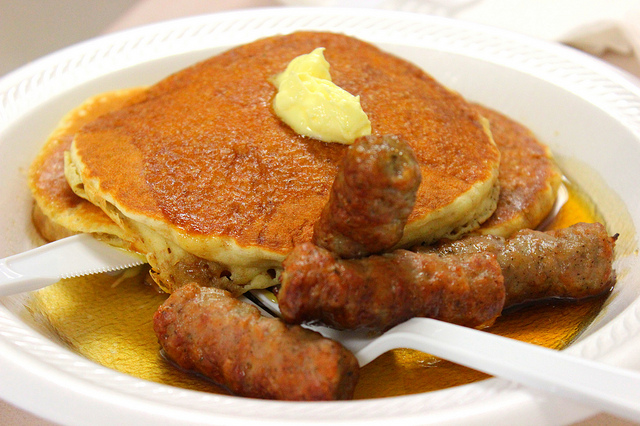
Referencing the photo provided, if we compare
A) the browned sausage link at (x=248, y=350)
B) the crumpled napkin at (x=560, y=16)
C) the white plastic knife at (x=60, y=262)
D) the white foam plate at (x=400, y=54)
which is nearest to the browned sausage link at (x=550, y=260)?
the white foam plate at (x=400, y=54)

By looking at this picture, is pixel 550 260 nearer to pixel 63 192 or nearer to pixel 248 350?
pixel 248 350

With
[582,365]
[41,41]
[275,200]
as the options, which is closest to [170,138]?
[275,200]

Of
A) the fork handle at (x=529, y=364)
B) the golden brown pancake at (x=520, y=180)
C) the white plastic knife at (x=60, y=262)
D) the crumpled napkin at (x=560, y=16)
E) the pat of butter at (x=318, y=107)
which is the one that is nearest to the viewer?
the fork handle at (x=529, y=364)

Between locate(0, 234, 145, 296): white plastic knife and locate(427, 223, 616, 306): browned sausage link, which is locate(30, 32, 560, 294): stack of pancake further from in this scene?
locate(427, 223, 616, 306): browned sausage link

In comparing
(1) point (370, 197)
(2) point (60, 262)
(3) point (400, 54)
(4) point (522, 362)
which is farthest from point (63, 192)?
(3) point (400, 54)

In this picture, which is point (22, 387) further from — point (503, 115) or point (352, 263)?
point (503, 115)

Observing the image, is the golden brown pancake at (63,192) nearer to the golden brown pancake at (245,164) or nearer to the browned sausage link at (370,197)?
the golden brown pancake at (245,164)

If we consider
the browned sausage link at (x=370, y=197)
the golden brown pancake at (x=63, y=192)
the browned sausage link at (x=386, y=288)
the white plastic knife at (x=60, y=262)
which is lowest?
the white plastic knife at (x=60, y=262)
